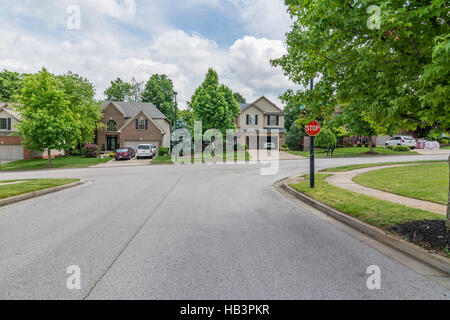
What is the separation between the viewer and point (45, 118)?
24938 mm

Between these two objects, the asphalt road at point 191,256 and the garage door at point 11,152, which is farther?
the garage door at point 11,152

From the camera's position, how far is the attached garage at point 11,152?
33469 mm

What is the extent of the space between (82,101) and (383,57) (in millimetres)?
38304

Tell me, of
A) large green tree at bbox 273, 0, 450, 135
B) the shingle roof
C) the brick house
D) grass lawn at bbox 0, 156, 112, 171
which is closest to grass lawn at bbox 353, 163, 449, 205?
large green tree at bbox 273, 0, 450, 135

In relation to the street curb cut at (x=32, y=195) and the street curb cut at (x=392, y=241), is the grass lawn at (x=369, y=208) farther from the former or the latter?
the street curb cut at (x=32, y=195)

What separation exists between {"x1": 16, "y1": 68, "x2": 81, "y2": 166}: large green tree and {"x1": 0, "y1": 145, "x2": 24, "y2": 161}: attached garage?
9.27 meters

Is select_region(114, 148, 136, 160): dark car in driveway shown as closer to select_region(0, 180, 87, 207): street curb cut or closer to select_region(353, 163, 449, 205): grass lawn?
select_region(0, 180, 87, 207): street curb cut

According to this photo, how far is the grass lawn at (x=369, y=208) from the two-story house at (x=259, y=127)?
3308 centimetres

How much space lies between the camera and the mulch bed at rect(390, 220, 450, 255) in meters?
4.60

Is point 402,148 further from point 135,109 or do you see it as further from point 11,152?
point 11,152

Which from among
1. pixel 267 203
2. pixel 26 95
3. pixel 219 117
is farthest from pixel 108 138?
pixel 267 203

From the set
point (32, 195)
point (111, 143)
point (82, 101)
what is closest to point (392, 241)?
point (32, 195)

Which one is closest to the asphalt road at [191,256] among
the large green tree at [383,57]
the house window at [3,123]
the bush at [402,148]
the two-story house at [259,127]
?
the large green tree at [383,57]

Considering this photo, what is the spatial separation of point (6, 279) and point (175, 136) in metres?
32.1
